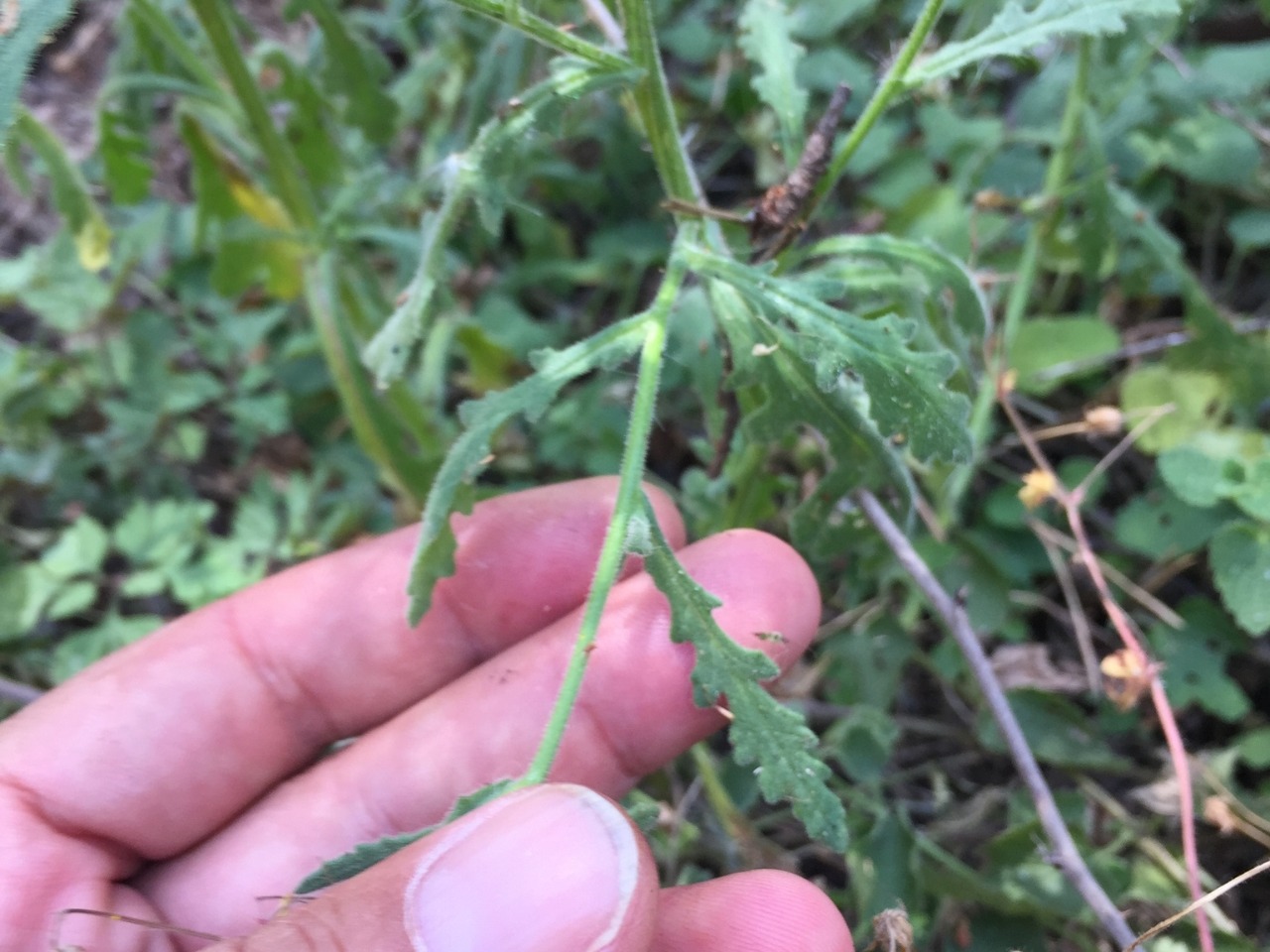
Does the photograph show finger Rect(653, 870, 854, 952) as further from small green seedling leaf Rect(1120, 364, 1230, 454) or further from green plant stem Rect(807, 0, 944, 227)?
small green seedling leaf Rect(1120, 364, 1230, 454)

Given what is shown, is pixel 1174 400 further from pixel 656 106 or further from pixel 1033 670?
pixel 656 106

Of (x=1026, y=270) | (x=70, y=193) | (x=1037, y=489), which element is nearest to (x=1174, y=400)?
(x=1026, y=270)

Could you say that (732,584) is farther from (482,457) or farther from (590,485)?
(482,457)

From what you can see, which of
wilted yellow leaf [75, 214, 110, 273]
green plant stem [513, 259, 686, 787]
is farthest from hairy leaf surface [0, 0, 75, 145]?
wilted yellow leaf [75, 214, 110, 273]

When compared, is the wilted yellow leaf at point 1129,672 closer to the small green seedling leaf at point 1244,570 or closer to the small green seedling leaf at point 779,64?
the small green seedling leaf at point 1244,570

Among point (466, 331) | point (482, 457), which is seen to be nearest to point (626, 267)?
point (466, 331)

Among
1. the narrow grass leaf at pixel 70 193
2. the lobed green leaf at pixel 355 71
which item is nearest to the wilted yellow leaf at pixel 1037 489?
the lobed green leaf at pixel 355 71
